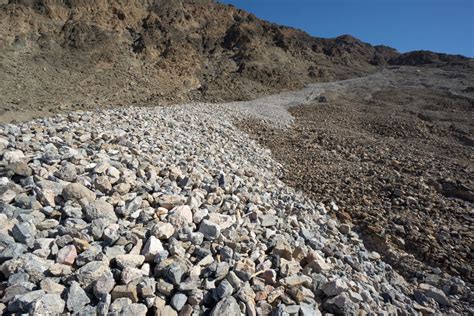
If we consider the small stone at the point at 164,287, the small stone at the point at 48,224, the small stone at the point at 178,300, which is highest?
the small stone at the point at 48,224

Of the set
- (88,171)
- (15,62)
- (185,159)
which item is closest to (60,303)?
(88,171)

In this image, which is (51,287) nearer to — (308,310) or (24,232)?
(24,232)

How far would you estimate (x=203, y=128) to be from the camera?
29.5ft

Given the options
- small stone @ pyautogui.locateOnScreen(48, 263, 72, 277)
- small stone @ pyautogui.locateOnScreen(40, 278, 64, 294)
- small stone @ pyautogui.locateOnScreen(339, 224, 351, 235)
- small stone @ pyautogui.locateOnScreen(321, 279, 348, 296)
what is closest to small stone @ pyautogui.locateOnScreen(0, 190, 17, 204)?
small stone @ pyautogui.locateOnScreen(48, 263, 72, 277)

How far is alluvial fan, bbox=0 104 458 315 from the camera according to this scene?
205 cm

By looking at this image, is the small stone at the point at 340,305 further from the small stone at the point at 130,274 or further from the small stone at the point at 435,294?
the small stone at the point at 435,294

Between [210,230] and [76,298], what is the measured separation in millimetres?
1218

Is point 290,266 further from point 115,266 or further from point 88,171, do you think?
point 88,171

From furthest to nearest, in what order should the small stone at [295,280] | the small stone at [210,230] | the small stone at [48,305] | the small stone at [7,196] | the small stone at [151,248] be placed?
the small stone at [210,230], the small stone at [7,196], the small stone at [295,280], the small stone at [151,248], the small stone at [48,305]

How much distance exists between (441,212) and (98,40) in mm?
28749

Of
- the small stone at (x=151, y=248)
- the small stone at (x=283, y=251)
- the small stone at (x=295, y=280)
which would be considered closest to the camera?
the small stone at (x=151, y=248)

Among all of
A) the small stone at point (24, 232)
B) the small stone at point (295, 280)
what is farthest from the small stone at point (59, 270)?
the small stone at point (295, 280)

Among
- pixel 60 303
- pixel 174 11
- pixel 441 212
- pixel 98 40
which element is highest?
pixel 174 11

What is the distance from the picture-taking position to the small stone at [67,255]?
215 cm
